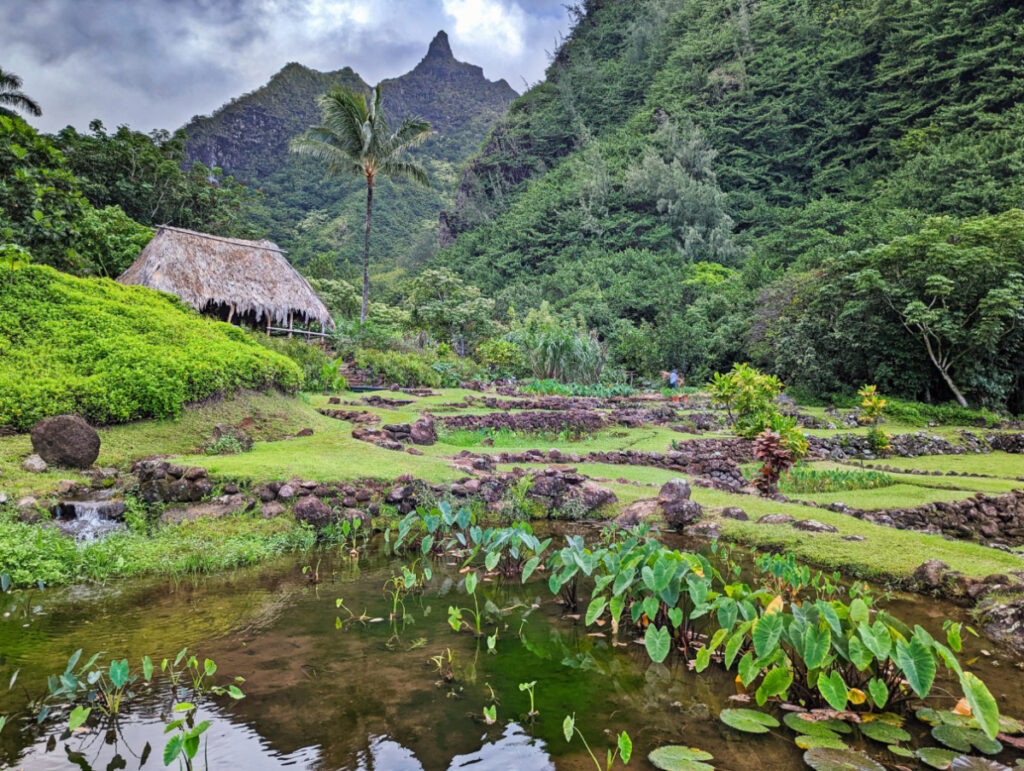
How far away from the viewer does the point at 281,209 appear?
6000 centimetres

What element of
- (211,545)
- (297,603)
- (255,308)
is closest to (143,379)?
(211,545)

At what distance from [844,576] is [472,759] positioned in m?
4.47

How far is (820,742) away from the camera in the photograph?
2.68 m

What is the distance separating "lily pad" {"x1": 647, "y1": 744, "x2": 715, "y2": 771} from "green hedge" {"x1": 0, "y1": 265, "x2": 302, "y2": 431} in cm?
875

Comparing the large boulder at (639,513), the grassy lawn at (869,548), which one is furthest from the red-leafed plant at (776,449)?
the large boulder at (639,513)

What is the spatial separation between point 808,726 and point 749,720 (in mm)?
283

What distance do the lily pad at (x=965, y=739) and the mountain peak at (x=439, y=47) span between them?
10795 cm

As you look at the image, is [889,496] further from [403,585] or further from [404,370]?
[404,370]

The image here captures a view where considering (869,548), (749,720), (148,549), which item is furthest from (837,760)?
(148,549)

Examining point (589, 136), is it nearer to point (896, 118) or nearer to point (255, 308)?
point (896, 118)

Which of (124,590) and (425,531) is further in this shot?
(425,531)

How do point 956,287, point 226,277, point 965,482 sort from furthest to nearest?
point 226,277
point 956,287
point 965,482

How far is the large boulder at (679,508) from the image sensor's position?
6832 millimetres

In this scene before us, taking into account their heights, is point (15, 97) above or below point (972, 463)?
above
